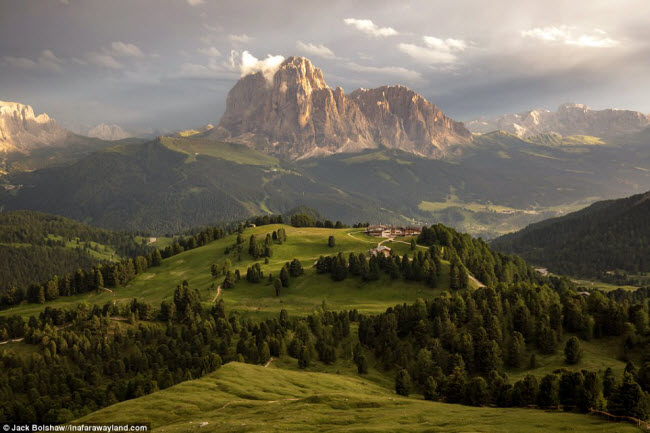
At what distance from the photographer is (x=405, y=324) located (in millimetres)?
129125

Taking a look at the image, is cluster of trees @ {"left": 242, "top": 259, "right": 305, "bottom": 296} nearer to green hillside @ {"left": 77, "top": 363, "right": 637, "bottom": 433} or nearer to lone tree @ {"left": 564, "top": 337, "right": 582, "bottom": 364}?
green hillside @ {"left": 77, "top": 363, "right": 637, "bottom": 433}

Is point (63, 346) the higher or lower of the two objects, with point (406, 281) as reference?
lower

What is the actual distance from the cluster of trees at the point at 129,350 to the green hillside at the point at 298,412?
909 inches

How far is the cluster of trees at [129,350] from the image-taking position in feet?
350

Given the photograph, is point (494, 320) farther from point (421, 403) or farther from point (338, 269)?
point (338, 269)

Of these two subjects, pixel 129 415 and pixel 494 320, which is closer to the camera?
pixel 129 415

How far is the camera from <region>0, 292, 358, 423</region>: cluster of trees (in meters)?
107

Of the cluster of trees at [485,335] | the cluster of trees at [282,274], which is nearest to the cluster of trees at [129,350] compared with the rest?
the cluster of trees at [485,335]

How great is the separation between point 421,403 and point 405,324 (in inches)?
2127

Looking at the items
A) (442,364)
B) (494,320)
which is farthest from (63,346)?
(494,320)

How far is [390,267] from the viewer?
601ft

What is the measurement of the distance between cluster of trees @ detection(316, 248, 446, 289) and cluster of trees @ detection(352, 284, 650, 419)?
32.5 meters

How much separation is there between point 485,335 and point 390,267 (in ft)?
241

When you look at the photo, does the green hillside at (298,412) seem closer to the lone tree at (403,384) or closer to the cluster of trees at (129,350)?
the lone tree at (403,384)
